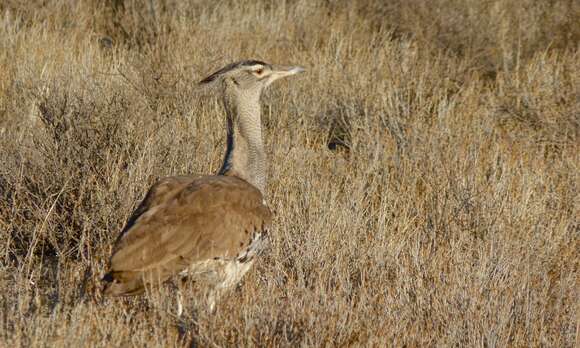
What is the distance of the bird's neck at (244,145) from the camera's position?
4012mm

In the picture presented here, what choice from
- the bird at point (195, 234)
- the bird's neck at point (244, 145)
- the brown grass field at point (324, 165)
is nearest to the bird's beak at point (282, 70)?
Answer: the bird's neck at point (244, 145)

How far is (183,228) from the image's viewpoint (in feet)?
10.9

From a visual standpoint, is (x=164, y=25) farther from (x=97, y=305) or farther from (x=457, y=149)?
(x=97, y=305)

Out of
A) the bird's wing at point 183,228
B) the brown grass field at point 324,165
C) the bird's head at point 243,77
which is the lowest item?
the brown grass field at point 324,165

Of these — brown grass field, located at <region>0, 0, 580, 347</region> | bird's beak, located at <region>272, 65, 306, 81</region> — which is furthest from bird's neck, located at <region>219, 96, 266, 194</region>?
brown grass field, located at <region>0, 0, 580, 347</region>

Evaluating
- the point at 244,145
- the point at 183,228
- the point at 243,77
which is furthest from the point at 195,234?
the point at 243,77

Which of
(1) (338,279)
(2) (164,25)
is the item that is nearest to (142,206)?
(1) (338,279)

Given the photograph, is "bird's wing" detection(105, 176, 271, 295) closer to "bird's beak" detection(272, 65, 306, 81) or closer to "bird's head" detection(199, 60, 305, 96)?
"bird's head" detection(199, 60, 305, 96)

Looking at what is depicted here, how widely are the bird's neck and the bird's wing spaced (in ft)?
0.81

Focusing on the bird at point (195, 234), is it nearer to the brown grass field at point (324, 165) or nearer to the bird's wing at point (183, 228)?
the bird's wing at point (183, 228)

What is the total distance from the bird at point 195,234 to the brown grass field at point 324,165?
0.10 meters

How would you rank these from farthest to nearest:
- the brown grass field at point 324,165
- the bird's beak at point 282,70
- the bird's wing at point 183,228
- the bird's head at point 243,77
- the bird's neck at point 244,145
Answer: the bird's beak at point 282,70, the bird's head at point 243,77, the bird's neck at point 244,145, the brown grass field at point 324,165, the bird's wing at point 183,228

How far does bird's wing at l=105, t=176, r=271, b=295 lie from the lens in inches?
124

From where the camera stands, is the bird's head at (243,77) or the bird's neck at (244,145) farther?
the bird's head at (243,77)
